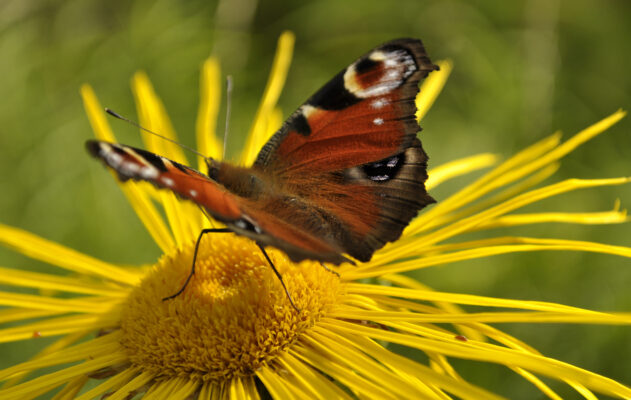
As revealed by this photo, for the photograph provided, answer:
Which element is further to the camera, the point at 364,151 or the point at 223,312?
the point at 364,151

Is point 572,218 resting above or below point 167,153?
below

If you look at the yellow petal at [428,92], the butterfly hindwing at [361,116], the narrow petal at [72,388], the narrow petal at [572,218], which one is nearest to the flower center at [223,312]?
the narrow petal at [72,388]

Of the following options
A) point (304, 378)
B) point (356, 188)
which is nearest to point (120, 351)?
point (304, 378)

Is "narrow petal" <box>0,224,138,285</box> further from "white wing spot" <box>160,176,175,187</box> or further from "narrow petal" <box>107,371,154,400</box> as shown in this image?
"white wing spot" <box>160,176,175,187</box>

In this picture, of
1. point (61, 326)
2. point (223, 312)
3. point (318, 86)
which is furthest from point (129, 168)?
point (318, 86)

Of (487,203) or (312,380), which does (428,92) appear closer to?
(487,203)

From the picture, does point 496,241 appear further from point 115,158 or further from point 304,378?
point 115,158

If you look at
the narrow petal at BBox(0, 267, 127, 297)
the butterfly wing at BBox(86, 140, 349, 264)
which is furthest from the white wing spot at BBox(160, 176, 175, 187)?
the narrow petal at BBox(0, 267, 127, 297)
